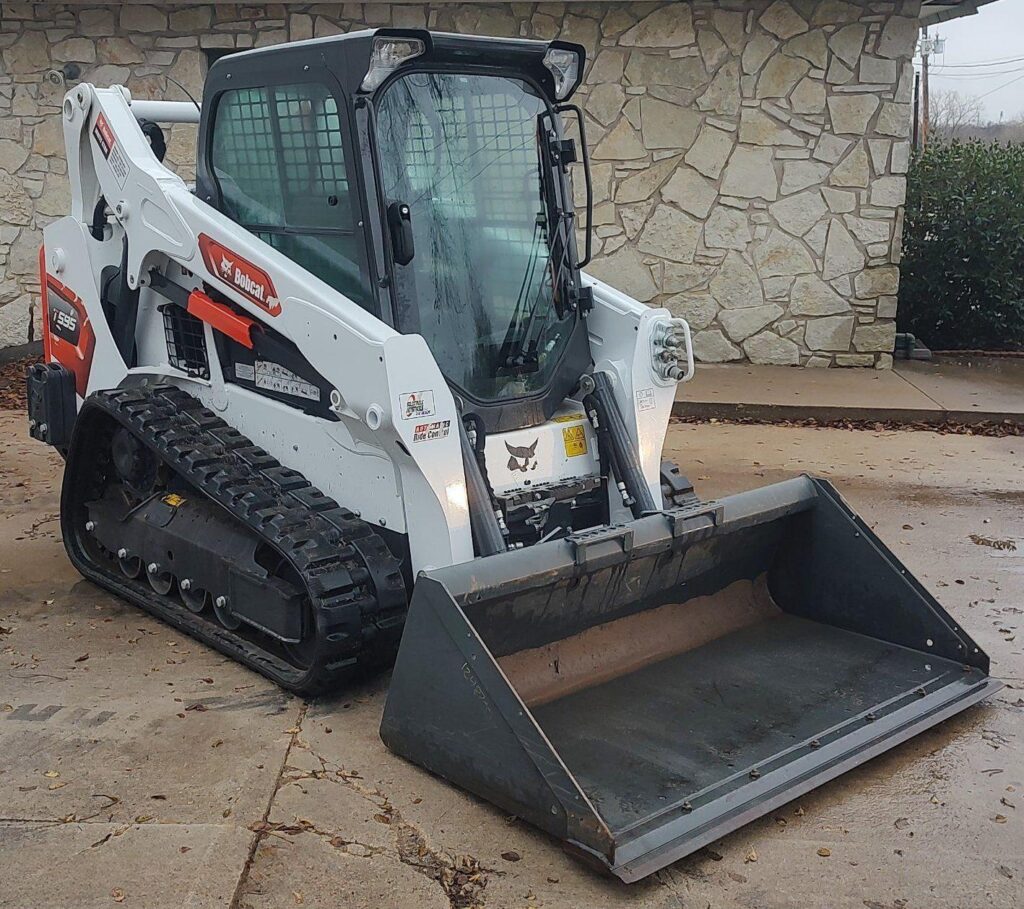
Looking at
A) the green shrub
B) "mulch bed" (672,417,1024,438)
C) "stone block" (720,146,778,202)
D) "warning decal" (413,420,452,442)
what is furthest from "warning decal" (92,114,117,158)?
the green shrub

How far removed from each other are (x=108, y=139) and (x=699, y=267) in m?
5.89

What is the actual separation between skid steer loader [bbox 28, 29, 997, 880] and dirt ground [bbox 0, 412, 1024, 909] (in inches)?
4.5

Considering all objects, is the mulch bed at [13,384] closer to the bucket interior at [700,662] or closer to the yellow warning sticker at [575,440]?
the yellow warning sticker at [575,440]

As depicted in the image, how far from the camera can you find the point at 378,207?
13.9 ft

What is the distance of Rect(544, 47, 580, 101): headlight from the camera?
4.71 meters

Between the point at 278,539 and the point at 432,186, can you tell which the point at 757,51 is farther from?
the point at 278,539

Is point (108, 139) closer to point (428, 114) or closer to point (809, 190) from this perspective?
point (428, 114)

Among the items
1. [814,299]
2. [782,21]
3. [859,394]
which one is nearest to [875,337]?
[814,299]

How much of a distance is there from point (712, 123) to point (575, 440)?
587cm

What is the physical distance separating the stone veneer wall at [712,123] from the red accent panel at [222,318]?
5.71m

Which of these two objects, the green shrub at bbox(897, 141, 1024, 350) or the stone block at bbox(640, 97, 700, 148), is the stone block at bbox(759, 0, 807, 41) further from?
the green shrub at bbox(897, 141, 1024, 350)

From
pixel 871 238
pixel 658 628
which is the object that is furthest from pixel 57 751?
pixel 871 238

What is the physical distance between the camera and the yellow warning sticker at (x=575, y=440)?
4.75 metres

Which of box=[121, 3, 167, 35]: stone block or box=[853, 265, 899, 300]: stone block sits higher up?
box=[121, 3, 167, 35]: stone block
